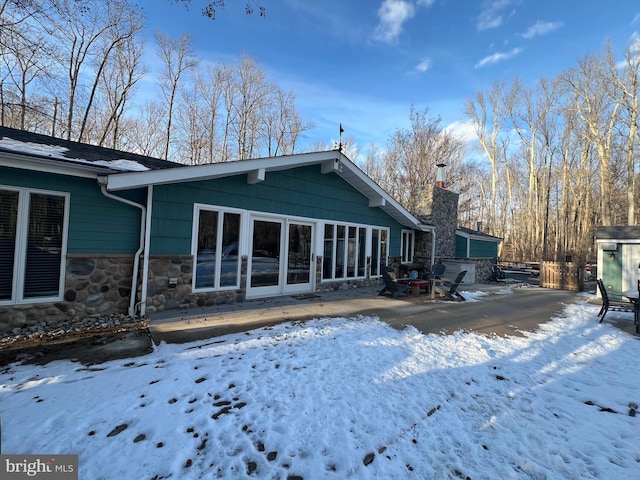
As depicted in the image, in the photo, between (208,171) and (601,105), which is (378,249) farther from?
(601,105)

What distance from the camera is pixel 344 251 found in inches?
370

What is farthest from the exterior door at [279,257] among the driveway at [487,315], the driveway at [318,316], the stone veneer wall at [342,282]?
the driveway at [487,315]

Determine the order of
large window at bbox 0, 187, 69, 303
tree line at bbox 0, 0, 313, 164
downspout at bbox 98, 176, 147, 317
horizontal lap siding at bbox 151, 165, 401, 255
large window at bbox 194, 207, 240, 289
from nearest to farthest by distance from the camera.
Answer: large window at bbox 0, 187, 69, 303, downspout at bbox 98, 176, 147, 317, horizontal lap siding at bbox 151, 165, 401, 255, large window at bbox 194, 207, 240, 289, tree line at bbox 0, 0, 313, 164

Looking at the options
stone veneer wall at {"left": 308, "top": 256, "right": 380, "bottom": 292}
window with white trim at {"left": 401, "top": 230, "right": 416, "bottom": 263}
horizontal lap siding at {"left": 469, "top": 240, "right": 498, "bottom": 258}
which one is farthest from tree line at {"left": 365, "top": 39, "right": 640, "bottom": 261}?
stone veneer wall at {"left": 308, "top": 256, "right": 380, "bottom": 292}

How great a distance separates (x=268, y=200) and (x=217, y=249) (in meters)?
1.82

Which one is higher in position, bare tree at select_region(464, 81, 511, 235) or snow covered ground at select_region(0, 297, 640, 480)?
bare tree at select_region(464, 81, 511, 235)

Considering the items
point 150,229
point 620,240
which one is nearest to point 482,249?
point 620,240

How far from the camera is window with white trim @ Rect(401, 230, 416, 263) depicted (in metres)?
12.0

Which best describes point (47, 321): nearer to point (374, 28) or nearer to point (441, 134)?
point (374, 28)

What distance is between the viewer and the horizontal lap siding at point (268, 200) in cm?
574

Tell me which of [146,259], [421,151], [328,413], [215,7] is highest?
[421,151]

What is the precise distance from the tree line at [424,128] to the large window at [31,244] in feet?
26.4

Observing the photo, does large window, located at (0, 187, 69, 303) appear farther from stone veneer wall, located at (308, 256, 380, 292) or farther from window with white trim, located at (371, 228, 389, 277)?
window with white trim, located at (371, 228, 389, 277)

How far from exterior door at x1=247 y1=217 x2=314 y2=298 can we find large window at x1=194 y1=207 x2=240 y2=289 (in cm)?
44
